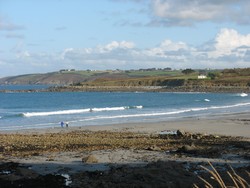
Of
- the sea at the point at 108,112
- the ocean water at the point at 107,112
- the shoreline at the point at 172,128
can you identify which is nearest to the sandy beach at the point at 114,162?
the shoreline at the point at 172,128

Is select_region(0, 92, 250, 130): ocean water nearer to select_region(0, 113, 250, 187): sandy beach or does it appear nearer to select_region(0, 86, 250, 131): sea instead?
select_region(0, 86, 250, 131): sea

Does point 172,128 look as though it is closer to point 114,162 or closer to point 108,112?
point 114,162

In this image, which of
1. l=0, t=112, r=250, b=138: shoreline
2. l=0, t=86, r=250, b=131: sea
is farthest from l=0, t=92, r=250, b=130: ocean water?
l=0, t=112, r=250, b=138: shoreline

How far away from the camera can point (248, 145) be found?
57.3 ft

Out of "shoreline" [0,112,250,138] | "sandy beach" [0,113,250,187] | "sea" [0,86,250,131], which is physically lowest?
"sea" [0,86,250,131]

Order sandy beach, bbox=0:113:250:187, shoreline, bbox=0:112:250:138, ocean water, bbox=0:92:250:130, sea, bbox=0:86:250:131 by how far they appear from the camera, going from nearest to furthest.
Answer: sandy beach, bbox=0:113:250:187 < shoreline, bbox=0:112:250:138 < sea, bbox=0:86:250:131 < ocean water, bbox=0:92:250:130

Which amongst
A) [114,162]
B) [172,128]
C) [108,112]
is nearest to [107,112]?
[108,112]

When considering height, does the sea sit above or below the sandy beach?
below

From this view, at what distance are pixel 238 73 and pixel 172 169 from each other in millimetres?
158596

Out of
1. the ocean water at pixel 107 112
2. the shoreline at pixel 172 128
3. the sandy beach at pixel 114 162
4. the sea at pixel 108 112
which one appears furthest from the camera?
the ocean water at pixel 107 112

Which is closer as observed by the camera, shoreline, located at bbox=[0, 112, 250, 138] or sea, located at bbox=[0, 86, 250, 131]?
shoreline, located at bbox=[0, 112, 250, 138]

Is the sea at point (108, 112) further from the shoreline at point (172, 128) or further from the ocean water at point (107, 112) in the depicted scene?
the shoreline at point (172, 128)

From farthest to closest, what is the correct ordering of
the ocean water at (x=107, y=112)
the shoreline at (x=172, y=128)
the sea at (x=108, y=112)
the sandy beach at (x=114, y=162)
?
the ocean water at (x=107, y=112)
the sea at (x=108, y=112)
the shoreline at (x=172, y=128)
the sandy beach at (x=114, y=162)

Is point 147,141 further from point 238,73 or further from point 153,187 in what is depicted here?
point 238,73
